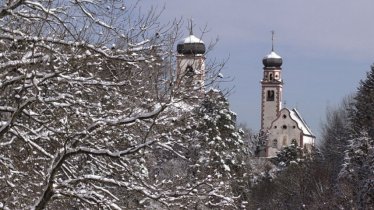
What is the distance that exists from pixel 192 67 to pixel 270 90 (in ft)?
324

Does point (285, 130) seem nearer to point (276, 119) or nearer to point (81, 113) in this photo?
point (276, 119)

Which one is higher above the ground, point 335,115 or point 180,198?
point 335,115

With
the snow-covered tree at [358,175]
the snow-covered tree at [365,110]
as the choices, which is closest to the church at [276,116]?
the snow-covered tree at [365,110]

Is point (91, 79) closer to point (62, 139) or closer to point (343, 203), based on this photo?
point (62, 139)

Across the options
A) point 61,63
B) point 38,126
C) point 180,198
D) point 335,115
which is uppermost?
point 335,115

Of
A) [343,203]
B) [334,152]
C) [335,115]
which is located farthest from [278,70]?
[343,203]

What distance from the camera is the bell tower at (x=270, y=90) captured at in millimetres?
109562

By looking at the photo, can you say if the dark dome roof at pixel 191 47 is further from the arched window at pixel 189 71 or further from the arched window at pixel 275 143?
the arched window at pixel 275 143

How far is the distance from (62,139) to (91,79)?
3.10 feet

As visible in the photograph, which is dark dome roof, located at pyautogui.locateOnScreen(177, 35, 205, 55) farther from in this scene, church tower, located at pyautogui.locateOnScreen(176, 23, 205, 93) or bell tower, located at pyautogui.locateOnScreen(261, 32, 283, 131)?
bell tower, located at pyautogui.locateOnScreen(261, 32, 283, 131)

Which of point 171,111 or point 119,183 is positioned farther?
point 171,111

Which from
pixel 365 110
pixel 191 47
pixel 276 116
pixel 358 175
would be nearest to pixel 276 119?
pixel 276 116

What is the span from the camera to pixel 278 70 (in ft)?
366

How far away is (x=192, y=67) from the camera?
40.1ft
